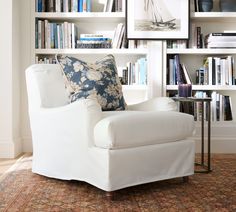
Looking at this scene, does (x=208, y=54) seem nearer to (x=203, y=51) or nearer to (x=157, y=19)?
(x=203, y=51)

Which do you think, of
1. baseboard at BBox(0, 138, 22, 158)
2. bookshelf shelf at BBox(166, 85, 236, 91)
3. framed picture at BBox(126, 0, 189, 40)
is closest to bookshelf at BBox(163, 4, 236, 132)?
bookshelf shelf at BBox(166, 85, 236, 91)

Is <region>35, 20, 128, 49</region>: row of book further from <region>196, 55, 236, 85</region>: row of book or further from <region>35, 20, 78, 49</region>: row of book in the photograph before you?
<region>196, 55, 236, 85</region>: row of book

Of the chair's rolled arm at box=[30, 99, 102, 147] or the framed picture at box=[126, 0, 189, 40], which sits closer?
the chair's rolled arm at box=[30, 99, 102, 147]

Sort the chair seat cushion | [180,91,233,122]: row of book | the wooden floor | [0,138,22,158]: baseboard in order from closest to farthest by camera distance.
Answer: the chair seat cushion
the wooden floor
[0,138,22,158]: baseboard
[180,91,233,122]: row of book

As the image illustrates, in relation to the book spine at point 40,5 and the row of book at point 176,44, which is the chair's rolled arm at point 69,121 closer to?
the book spine at point 40,5

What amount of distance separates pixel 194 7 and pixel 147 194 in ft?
7.03

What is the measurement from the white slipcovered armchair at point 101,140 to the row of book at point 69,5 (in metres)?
1.08

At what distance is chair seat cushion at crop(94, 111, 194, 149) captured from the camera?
7.16ft

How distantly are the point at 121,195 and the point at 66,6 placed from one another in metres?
Result: 2.11

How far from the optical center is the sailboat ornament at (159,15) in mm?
3730

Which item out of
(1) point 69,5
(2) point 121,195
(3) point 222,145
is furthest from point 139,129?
(1) point 69,5

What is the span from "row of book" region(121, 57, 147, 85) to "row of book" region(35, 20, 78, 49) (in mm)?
561

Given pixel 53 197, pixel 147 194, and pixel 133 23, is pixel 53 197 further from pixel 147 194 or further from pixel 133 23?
pixel 133 23

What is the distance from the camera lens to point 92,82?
2.63m
